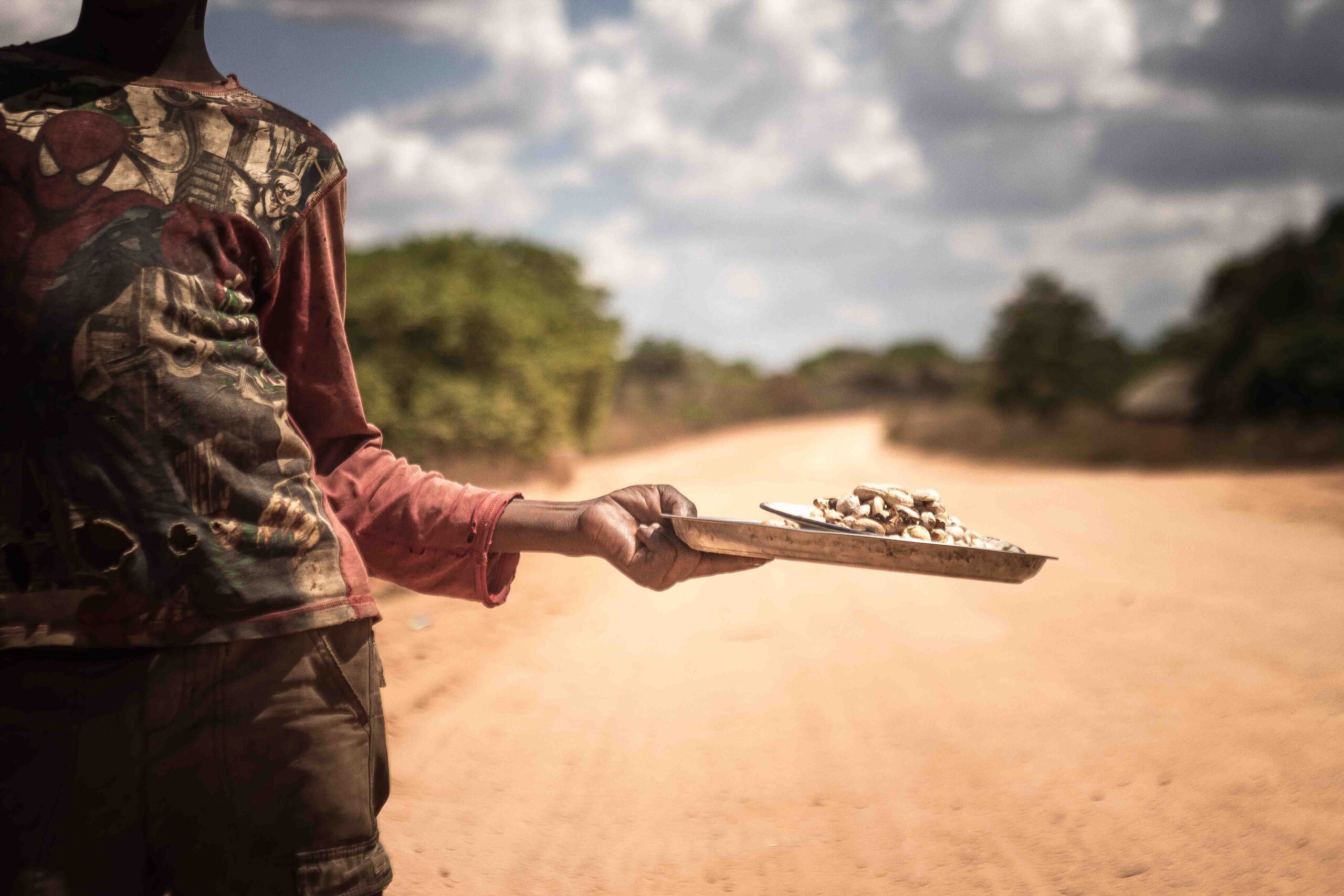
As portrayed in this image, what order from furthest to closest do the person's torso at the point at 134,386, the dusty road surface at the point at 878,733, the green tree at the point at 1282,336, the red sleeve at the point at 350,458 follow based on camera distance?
1. the green tree at the point at 1282,336
2. the dusty road surface at the point at 878,733
3. the red sleeve at the point at 350,458
4. the person's torso at the point at 134,386

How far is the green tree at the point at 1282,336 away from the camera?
43.8 feet

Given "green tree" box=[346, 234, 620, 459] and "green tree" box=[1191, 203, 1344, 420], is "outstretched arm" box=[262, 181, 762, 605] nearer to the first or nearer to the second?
Answer: "green tree" box=[346, 234, 620, 459]

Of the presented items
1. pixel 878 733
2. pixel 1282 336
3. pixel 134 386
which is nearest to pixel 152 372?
pixel 134 386

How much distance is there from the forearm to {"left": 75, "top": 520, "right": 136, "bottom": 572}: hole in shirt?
566 millimetres

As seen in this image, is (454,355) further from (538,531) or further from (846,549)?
(846,549)

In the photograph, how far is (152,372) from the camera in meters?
1.35

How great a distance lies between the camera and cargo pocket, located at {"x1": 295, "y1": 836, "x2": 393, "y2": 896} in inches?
55.9

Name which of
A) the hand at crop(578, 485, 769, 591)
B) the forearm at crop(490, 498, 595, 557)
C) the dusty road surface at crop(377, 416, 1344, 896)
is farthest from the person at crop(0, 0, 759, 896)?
the dusty road surface at crop(377, 416, 1344, 896)

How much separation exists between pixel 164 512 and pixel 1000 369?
20330mm

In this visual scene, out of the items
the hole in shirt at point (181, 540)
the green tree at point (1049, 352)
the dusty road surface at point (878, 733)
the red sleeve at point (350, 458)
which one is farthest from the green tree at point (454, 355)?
the hole in shirt at point (181, 540)

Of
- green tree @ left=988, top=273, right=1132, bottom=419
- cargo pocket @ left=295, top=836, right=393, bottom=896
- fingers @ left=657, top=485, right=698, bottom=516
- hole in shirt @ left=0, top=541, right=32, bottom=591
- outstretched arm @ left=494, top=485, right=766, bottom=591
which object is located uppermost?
green tree @ left=988, top=273, right=1132, bottom=419

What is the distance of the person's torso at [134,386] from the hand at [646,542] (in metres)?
0.45

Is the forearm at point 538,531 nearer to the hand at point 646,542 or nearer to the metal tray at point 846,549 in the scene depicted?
the hand at point 646,542

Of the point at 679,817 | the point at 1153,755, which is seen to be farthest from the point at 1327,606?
the point at 679,817
